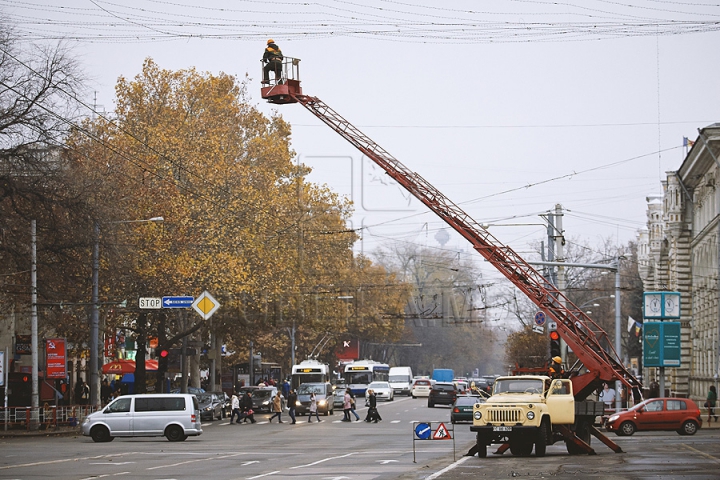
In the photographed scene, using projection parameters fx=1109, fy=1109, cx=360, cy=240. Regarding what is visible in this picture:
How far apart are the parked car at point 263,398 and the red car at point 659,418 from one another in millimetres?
26138

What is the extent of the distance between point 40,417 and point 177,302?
7.92 meters

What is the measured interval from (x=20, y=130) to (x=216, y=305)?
1105cm

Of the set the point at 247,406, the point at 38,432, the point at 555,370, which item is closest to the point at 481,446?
the point at 555,370

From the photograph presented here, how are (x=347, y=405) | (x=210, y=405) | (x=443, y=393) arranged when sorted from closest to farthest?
(x=347, y=405) → (x=210, y=405) → (x=443, y=393)

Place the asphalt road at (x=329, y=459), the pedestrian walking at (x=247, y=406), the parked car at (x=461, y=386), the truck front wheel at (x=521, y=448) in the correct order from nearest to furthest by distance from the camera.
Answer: the asphalt road at (x=329, y=459)
the truck front wheel at (x=521, y=448)
the pedestrian walking at (x=247, y=406)
the parked car at (x=461, y=386)

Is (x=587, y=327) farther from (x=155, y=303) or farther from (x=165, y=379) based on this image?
(x=165, y=379)

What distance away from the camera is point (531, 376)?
27.9 metres

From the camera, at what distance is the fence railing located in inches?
1661

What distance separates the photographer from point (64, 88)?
120ft

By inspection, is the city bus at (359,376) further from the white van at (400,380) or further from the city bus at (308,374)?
the city bus at (308,374)

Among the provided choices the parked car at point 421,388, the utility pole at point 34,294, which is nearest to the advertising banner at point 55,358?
the utility pole at point 34,294

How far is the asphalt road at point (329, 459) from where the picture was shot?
2134 cm

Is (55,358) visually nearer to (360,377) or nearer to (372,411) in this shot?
(372,411)

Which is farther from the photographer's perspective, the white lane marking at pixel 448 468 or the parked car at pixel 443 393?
the parked car at pixel 443 393
